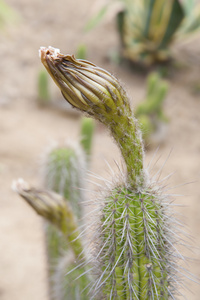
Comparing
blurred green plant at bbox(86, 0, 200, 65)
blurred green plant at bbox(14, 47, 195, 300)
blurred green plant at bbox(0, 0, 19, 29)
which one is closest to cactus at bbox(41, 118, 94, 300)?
blurred green plant at bbox(14, 47, 195, 300)

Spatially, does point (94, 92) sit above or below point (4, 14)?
below

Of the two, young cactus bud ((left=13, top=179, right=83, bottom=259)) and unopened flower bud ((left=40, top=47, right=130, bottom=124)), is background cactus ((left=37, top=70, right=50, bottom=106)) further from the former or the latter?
unopened flower bud ((left=40, top=47, right=130, bottom=124))

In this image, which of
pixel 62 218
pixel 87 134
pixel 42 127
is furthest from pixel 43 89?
pixel 62 218

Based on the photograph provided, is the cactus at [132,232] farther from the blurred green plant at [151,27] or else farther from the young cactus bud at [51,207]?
the blurred green plant at [151,27]

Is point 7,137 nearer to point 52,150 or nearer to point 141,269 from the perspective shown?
point 52,150

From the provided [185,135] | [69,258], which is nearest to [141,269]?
[69,258]

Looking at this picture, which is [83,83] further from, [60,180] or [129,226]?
[60,180]
